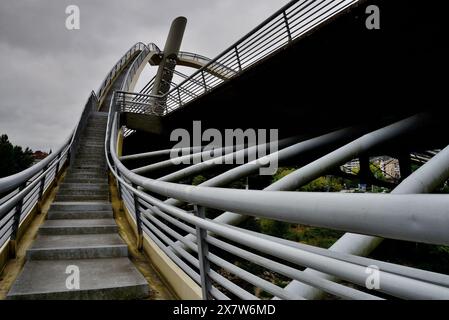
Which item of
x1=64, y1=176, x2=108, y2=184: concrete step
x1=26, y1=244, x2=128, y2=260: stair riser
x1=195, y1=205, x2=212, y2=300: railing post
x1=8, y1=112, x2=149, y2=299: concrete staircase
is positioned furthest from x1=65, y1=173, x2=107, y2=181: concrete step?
x1=195, y1=205, x2=212, y2=300: railing post

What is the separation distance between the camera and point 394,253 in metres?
16.7

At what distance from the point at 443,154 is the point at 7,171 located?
53.0m

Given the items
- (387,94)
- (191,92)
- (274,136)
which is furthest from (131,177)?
(191,92)

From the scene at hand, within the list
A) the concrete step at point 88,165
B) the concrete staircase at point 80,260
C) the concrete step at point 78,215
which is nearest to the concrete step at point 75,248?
the concrete staircase at point 80,260

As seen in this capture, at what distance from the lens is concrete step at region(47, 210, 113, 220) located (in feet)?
16.0

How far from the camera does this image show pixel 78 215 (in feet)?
16.6

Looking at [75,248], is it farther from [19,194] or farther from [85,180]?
[85,180]

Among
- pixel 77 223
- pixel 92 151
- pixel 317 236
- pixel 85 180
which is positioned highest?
pixel 92 151

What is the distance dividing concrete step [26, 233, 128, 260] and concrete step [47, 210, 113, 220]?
0.88 metres

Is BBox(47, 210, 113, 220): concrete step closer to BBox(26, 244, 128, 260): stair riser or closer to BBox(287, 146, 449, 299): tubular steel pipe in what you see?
BBox(26, 244, 128, 260): stair riser

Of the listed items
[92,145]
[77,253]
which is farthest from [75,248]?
[92,145]

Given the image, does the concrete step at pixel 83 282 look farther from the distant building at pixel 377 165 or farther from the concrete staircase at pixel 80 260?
the distant building at pixel 377 165

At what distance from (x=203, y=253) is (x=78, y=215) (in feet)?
13.0

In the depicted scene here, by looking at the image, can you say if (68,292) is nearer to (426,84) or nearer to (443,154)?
(443,154)
